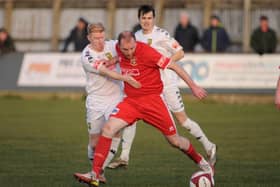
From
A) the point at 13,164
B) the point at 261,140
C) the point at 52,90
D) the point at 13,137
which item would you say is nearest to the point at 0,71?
the point at 52,90

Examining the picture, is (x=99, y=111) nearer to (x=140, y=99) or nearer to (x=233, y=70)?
(x=140, y=99)

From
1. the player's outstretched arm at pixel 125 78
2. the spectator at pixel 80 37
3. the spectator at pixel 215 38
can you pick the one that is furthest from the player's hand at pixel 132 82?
the spectator at pixel 80 37

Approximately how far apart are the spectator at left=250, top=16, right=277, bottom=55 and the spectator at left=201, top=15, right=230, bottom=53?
1072 mm

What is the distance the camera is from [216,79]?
25.7 m

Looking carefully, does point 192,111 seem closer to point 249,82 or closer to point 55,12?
point 249,82

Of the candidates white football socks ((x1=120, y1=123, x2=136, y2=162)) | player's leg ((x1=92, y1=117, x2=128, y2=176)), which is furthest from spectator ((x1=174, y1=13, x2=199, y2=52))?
player's leg ((x1=92, y1=117, x2=128, y2=176))

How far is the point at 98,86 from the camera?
1278cm

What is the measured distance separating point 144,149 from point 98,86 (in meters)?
3.71

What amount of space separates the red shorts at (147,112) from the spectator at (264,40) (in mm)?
14758

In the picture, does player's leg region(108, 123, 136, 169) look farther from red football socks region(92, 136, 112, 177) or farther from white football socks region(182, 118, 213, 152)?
red football socks region(92, 136, 112, 177)

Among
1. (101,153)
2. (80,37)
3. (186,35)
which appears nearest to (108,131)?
(101,153)

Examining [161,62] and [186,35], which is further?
[186,35]

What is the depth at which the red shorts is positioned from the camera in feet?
38.2

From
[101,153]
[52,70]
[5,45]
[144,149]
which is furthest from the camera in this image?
[5,45]
